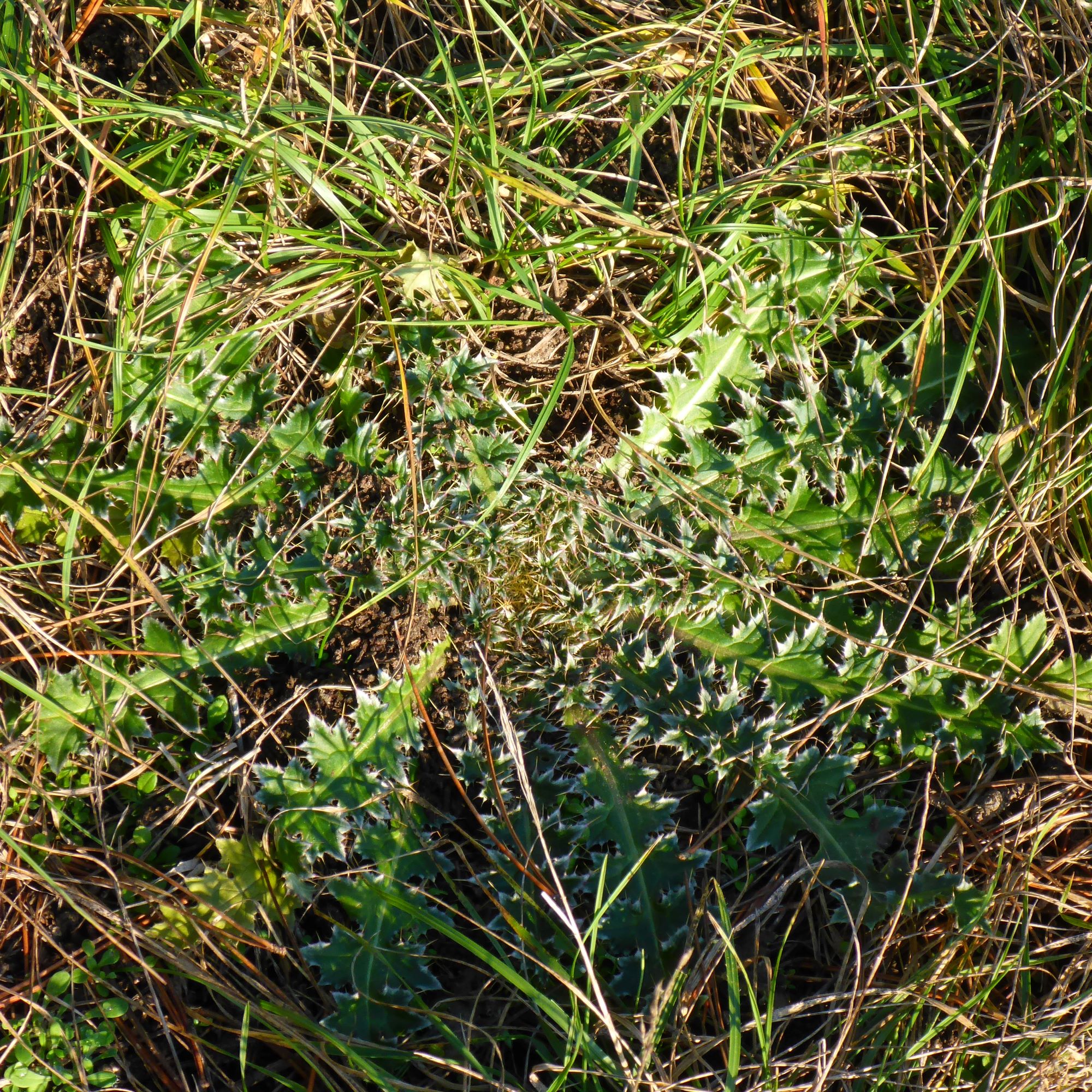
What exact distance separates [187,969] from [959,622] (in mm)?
2448

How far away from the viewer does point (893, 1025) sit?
2412 mm

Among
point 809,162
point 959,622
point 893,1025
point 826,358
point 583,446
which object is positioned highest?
point 809,162

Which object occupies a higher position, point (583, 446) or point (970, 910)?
point (583, 446)

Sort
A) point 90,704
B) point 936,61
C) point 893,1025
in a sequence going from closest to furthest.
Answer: point 893,1025 → point 90,704 → point 936,61

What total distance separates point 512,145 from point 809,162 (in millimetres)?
957

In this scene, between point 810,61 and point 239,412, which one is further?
point 810,61

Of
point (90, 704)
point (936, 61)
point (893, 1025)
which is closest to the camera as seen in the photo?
point (893, 1025)

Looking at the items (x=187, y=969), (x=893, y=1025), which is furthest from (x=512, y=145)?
(x=893, y=1025)

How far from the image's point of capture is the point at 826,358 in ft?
9.13

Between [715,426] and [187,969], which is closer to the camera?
[187,969]

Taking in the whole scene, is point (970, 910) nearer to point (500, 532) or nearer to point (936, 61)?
point (500, 532)

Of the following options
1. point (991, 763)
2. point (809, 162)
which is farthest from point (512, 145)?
point (991, 763)

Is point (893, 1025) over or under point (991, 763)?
under

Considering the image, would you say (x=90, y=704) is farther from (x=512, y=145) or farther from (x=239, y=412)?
(x=512, y=145)
